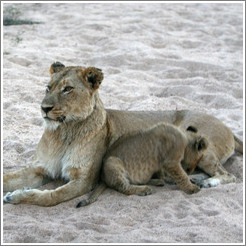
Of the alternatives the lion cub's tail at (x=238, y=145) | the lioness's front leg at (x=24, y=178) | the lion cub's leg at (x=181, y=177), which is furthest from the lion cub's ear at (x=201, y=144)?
the lioness's front leg at (x=24, y=178)

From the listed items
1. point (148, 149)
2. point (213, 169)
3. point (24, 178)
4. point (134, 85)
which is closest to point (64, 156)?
point (24, 178)

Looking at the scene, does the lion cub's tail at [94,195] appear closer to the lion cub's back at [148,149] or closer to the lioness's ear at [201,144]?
the lion cub's back at [148,149]

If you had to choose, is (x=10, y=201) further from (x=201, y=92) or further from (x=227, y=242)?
(x=201, y=92)

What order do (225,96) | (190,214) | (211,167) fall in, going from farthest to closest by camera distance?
(225,96) < (211,167) < (190,214)

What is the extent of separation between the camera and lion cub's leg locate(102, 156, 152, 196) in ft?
13.4

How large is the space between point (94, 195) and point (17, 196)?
0.57 m

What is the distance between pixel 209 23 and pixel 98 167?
21.0ft

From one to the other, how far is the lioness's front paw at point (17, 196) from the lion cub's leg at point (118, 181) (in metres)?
0.61

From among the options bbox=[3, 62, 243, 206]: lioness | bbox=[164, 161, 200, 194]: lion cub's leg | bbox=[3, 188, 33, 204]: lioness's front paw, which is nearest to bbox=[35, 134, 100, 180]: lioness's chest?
bbox=[3, 62, 243, 206]: lioness

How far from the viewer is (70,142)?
165 inches

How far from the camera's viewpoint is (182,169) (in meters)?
4.19

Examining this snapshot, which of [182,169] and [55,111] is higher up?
[55,111]

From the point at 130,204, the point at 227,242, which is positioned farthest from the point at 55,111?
the point at 227,242

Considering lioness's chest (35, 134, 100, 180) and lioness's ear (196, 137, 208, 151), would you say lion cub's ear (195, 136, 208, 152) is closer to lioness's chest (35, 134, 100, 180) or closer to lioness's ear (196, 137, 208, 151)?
lioness's ear (196, 137, 208, 151)
